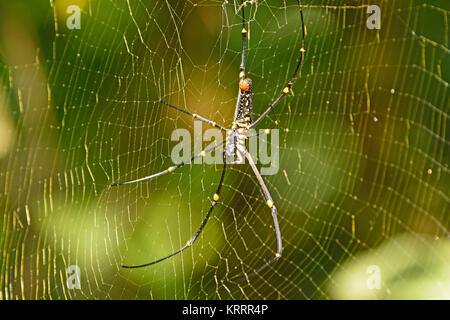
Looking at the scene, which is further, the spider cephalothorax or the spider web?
the spider web

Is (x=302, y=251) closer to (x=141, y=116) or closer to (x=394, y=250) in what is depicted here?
(x=394, y=250)

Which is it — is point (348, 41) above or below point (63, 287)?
above

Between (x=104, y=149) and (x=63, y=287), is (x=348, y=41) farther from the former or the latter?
(x=63, y=287)

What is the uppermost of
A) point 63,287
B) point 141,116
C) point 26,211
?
point 141,116

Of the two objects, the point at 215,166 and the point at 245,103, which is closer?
the point at 245,103

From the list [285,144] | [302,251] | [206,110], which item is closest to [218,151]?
[206,110]

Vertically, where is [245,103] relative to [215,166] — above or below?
above

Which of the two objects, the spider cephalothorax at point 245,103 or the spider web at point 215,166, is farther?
the spider web at point 215,166

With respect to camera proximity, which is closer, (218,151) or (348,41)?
(218,151)
